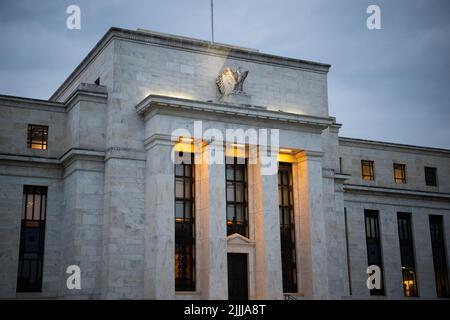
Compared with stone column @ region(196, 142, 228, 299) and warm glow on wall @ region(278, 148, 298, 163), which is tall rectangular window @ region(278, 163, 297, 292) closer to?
warm glow on wall @ region(278, 148, 298, 163)

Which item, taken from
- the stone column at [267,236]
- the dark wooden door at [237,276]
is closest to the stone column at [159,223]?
the dark wooden door at [237,276]

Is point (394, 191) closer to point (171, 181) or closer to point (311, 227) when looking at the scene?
point (311, 227)

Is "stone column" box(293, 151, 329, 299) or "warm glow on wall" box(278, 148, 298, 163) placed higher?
"warm glow on wall" box(278, 148, 298, 163)

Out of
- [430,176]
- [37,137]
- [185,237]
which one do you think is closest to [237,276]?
[185,237]

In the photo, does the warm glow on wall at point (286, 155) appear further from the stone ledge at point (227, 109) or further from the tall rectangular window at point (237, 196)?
the tall rectangular window at point (237, 196)

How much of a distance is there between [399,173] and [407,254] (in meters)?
7.15

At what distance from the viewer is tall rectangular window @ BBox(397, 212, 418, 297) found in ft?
177

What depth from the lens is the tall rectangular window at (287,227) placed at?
4394 cm

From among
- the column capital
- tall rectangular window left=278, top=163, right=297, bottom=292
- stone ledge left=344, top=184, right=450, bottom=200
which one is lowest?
tall rectangular window left=278, top=163, right=297, bottom=292

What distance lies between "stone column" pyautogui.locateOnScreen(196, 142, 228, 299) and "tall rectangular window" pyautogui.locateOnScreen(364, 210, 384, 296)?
685 inches

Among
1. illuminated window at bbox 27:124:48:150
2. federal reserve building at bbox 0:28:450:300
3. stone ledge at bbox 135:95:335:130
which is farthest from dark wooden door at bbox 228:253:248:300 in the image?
illuminated window at bbox 27:124:48:150

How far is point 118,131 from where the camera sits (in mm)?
40781

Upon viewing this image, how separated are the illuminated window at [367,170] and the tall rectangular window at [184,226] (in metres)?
18.7

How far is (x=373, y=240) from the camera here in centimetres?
5338
